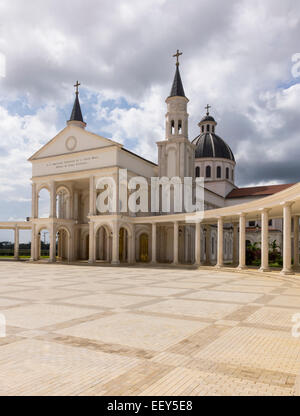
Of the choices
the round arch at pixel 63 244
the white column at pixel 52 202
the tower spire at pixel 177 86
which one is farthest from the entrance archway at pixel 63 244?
the tower spire at pixel 177 86

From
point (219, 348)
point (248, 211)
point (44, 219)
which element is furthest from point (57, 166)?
point (219, 348)

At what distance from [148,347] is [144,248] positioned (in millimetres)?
37579

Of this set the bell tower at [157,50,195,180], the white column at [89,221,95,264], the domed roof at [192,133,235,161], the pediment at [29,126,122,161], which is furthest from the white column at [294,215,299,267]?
the domed roof at [192,133,235,161]

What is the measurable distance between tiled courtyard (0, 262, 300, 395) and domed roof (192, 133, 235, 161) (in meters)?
55.4

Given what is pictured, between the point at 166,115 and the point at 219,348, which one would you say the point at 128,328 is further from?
the point at 166,115

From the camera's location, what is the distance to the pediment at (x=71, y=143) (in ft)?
133

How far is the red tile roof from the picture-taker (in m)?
61.1

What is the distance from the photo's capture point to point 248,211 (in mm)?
28281

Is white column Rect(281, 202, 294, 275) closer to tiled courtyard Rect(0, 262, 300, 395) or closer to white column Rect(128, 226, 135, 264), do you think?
tiled courtyard Rect(0, 262, 300, 395)

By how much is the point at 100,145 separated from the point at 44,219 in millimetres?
11102

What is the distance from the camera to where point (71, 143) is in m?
42.7

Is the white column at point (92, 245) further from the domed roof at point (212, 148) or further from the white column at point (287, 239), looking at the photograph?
the domed roof at point (212, 148)

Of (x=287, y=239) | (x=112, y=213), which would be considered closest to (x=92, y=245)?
(x=112, y=213)

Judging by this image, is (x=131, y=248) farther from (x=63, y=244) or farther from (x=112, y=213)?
(x=63, y=244)
